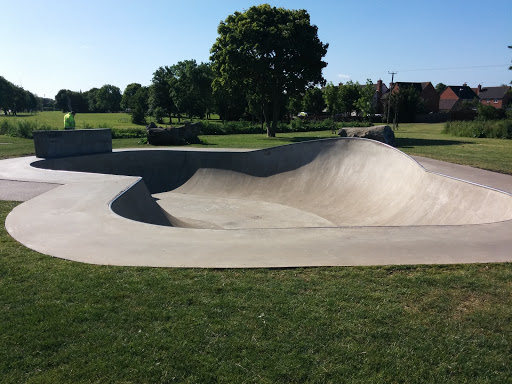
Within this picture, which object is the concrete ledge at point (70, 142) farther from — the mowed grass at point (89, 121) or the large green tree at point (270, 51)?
the mowed grass at point (89, 121)

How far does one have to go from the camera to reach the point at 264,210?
13.3 metres

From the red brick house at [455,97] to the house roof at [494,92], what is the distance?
251 centimetres

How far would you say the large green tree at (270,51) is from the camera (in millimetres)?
28484

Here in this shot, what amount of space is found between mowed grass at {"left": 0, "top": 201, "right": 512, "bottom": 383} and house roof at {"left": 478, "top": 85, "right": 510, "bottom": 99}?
114 m

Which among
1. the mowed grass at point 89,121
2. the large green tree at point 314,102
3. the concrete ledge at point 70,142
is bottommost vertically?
the concrete ledge at point 70,142

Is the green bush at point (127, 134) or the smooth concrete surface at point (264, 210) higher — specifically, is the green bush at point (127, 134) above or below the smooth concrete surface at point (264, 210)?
above

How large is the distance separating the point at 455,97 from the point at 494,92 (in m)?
12.5

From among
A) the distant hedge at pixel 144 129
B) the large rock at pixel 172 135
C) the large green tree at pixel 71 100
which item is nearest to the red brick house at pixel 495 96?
the distant hedge at pixel 144 129

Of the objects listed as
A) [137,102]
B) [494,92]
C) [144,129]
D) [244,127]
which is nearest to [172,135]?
[144,129]

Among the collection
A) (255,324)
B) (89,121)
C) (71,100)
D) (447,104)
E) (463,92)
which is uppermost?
(71,100)

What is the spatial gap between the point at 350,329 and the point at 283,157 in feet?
41.3

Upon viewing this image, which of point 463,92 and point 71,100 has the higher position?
point 71,100

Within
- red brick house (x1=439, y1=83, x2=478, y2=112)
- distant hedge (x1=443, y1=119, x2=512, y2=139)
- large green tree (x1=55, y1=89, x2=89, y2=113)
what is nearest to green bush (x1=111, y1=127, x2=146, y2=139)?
distant hedge (x1=443, y1=119, x2=512, y2=139)

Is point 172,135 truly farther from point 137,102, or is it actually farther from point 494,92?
point 494,92
